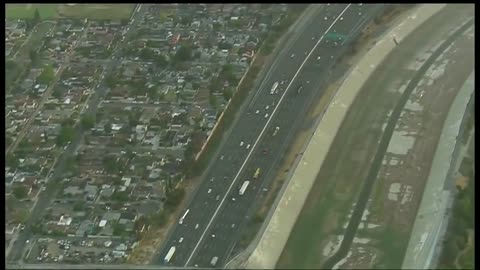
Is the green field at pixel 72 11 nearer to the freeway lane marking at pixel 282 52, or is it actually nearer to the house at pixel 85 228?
the freeway lane marking at pixel 282 52

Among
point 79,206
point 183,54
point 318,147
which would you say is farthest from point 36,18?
point 318,147

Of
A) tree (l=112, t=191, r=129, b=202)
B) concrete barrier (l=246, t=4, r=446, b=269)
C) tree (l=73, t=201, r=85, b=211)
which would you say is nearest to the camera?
concrete barrier (l=246, t=4, r=446, b=269)

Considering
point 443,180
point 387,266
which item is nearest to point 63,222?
point 387,266

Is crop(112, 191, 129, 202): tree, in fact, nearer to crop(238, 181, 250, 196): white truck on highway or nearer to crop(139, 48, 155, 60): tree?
crop(238, 181, 250, 196): white truck on highway

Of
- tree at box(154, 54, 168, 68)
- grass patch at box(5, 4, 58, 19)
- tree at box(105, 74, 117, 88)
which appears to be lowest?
tree at box(105, 74, 117, 88)

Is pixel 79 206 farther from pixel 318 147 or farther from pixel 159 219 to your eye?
pixel 318 147

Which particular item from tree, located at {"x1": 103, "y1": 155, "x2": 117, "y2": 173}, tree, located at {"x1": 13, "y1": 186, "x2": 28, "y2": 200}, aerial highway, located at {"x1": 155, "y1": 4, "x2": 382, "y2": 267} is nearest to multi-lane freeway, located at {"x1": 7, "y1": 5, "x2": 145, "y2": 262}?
tree, located at {"x1": 13, "y1": 186, "x2": 28, "y2": 200}

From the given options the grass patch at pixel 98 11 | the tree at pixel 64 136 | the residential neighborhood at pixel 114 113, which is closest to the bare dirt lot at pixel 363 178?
the residential neighborhood at pixel 114 113

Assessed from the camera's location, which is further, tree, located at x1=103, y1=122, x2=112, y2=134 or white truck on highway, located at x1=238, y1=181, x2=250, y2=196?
tree, located at x1=103, y1=122, x2=112, y2=134
